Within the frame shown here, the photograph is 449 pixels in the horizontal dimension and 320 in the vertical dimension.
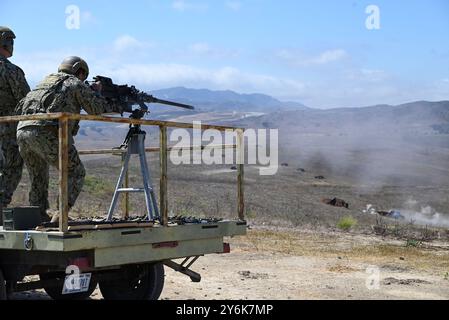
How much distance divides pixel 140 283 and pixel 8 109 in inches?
92.3

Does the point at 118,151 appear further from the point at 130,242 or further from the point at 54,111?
the point at 130,242

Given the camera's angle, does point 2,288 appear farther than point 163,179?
No

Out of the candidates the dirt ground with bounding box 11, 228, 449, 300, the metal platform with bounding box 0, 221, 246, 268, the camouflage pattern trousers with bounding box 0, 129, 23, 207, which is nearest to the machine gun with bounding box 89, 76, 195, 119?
the camouflage pattern trousers with bounding box 0, 129, 23, 207

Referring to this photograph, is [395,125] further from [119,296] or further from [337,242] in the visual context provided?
[119,296]

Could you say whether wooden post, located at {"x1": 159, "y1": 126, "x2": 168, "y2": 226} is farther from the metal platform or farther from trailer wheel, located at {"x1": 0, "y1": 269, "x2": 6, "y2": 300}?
trailer wheel, located at {"x1": 0, "y1": 269, "x2": 6, "y2": 300}

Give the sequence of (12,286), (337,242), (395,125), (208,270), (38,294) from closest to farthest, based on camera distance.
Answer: (12,286) → (38,294) → (208,270) → (337,242) → (395,125)

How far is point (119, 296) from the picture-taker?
753cm

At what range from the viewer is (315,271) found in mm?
11117

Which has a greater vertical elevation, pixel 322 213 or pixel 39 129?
Result: pixel 39 129

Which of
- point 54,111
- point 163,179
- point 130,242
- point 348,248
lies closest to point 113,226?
point 130,242

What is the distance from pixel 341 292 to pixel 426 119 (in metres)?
126

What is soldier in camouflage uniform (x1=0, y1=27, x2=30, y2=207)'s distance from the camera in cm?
782

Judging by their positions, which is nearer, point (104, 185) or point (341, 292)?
point (341, 292)
